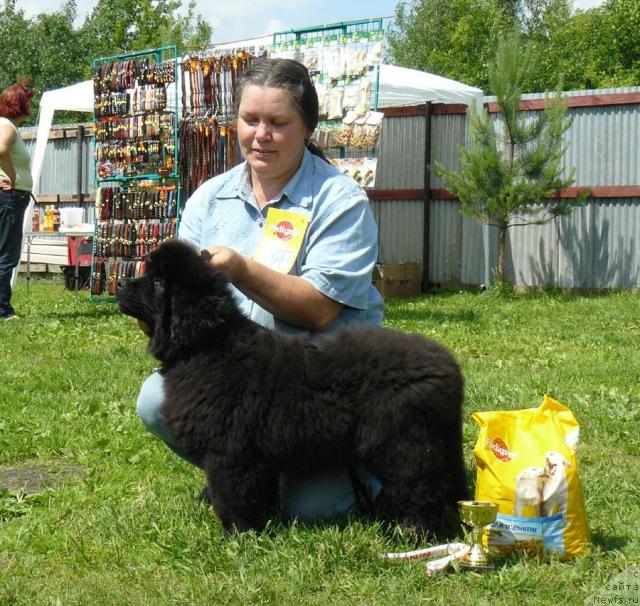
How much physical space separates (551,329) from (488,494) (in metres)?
5.93

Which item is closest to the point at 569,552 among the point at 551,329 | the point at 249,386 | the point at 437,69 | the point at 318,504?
the point at 318,504

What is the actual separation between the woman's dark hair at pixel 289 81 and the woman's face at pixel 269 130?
24mm

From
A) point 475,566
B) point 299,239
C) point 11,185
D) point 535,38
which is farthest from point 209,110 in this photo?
point 535,38

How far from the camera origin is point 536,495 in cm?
296

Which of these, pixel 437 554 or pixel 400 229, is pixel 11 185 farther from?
pixel 437 554

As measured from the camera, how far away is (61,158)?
1714cm

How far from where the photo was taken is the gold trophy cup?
9.34 feet

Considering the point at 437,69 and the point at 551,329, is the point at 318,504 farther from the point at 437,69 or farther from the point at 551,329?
the point at 437,69

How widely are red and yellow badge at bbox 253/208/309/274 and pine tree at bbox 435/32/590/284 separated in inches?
329

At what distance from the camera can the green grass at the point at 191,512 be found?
2756 millimetres

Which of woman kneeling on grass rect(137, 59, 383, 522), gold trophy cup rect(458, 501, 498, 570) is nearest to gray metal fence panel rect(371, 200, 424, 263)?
woman kneeling on grass rect(137, 59, 383, 522)

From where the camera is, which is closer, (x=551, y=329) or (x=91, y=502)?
(x=91, y=502)

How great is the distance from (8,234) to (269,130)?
673cm

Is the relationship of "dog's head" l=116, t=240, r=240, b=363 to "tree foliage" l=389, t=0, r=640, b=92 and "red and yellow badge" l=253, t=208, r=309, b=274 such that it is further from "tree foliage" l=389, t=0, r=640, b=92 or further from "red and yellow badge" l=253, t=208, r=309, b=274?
"tree foliage" l=389, t=0, r=640, b=92
